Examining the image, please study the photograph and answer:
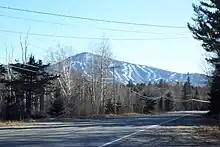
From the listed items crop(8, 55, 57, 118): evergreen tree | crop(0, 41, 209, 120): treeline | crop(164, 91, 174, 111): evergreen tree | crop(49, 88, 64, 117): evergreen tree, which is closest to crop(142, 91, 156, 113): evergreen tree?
crop(0, 41, 209, 120): treeline

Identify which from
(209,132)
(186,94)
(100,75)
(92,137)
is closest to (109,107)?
(100,75)

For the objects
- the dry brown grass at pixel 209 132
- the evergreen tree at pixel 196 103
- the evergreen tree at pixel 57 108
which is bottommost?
the dry brown grass at pixel 209 132

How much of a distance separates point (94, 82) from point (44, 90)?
22.5 metres

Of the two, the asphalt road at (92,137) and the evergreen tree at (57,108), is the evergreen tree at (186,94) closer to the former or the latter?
the evergreen tree at (57,108)

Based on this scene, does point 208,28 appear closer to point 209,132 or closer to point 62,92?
point 209,132

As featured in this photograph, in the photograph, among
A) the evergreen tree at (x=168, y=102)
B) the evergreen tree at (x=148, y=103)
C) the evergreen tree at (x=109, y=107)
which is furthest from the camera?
the evergreen tree at (x=168, y=102)

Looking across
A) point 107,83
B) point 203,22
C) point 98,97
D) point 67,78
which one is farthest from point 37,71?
point 203,22

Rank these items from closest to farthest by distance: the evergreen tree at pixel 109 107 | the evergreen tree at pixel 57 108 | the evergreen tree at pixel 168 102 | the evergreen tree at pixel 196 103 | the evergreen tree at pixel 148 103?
the evergreen tree at pixel 57 108
the evergreen tree at pixel 109 107
the evergreen tree at pixel 148 103
the evergreen tree at pixel 168 102
the evergreen tree at pixel 196 103

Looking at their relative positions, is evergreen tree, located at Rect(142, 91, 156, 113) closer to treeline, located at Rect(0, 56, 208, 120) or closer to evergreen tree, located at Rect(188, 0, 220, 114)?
treeline, located at Rect(0, 56, 208, 120)

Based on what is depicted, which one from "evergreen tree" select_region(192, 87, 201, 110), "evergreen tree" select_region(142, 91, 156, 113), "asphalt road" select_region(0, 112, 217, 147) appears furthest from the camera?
"evergreen tree" select_region(192, 87, 201, 110)

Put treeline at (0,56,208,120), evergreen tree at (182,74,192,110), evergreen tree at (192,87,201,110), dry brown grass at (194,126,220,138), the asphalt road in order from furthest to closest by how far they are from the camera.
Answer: evergreen tree at (182,74,192,110) → evergreen tree at (192,87,201,110) → treeline at (0,56,208,120) → dry brown grass at (194,126,220,138) → the asphalt road

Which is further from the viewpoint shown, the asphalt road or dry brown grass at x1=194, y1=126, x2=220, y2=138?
dry brown grass at x1=194, y1=126, x2=220, y2=138

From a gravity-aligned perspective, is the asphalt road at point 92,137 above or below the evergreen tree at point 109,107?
below

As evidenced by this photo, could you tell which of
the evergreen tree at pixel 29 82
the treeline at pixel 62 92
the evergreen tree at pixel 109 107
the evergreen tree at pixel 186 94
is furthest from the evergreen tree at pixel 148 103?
the evergreen tree at pixel 29 82
